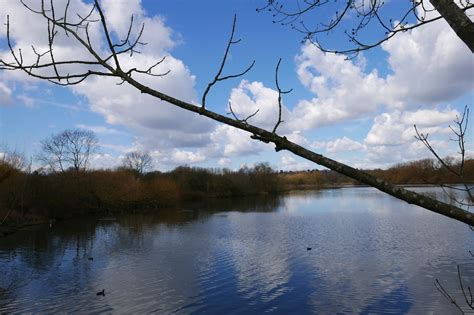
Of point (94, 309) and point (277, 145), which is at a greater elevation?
point (277, 145)

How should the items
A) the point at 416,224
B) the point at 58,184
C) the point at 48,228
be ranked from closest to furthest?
the point at 416,224
the point at 48,228
the point at 58,184

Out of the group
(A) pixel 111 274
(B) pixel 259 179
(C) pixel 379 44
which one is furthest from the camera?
(B) pixel 259 179

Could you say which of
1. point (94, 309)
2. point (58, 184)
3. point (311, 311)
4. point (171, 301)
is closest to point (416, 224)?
point (311, 311)

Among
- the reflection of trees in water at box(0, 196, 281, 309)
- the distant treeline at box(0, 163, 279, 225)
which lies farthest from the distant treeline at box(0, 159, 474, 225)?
the reflection of trees in water at box(0, 196, 281, 309)

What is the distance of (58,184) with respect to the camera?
49594 millimetres

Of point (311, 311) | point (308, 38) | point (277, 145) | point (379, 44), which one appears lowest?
point (311, 311)

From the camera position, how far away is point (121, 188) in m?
62.1

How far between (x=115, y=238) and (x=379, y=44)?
31746mm

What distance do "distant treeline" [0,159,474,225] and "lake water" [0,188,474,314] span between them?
388 cm

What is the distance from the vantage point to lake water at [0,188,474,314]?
15125mm

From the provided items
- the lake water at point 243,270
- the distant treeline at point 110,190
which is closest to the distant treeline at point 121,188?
the distant treeline at point 110,190

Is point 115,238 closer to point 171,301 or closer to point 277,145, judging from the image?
point 171,301

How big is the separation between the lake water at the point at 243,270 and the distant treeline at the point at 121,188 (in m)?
3.88

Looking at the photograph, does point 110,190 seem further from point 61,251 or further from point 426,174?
point 426,174
